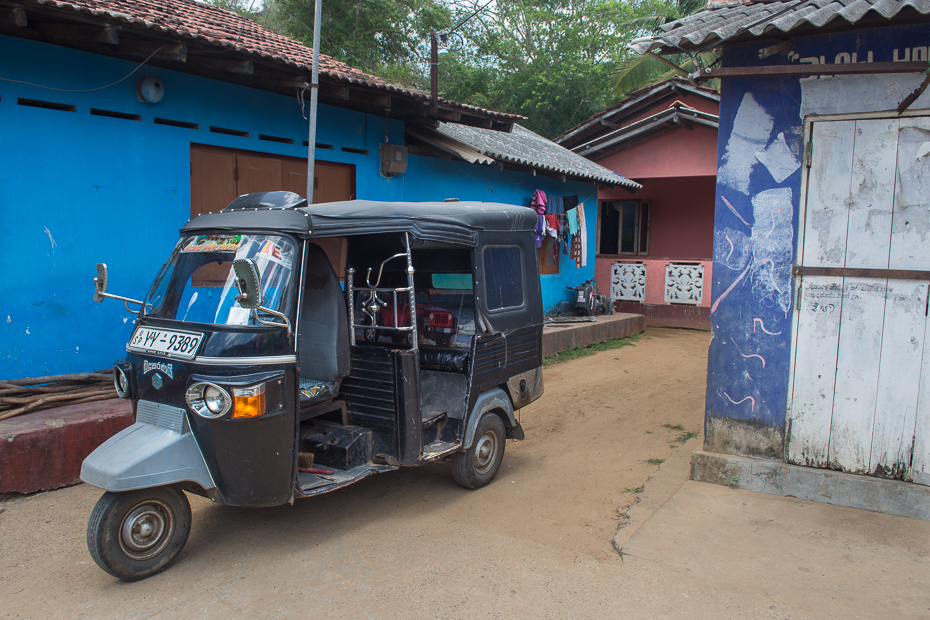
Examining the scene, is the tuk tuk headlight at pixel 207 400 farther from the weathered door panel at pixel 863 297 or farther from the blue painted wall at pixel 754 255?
the weathered door panel at pixel 863 297

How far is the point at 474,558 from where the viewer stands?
392cm

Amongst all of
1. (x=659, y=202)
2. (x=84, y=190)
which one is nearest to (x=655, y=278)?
(x=659, y=202)

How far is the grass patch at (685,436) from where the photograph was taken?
6.44 metres

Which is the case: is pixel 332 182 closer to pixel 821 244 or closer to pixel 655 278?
pixel 821 244

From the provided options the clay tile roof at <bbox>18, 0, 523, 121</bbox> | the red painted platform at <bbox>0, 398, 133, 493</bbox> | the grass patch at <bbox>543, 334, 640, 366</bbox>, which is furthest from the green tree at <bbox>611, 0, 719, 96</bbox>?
the red painted platform at <bbox>0, 398, 133, 493</bbox>

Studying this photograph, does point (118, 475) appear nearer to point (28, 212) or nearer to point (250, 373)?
point (250, 373)

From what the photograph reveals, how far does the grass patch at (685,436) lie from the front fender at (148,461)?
460 cm

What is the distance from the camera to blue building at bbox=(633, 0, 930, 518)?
4371 mm

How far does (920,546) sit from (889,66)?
311 cm

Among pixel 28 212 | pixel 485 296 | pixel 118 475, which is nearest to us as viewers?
pixel 118 475

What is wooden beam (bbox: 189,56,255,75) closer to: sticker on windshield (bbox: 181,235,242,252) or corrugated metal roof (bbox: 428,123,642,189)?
sticker on windshield (bbox: 181,235,242,252)

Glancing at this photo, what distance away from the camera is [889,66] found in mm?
4160

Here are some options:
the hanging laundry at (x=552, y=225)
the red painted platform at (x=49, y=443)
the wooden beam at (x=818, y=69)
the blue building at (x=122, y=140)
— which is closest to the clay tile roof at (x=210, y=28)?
the blue building at (x=122, y=140)

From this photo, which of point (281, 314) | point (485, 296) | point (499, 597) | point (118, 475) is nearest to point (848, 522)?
point (499, 597)
